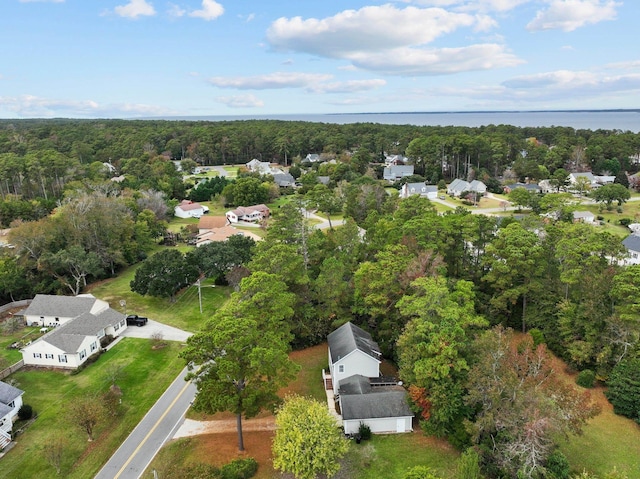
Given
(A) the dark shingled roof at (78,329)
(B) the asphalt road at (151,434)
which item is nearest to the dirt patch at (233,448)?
(B) the asphalt road at (151,434)

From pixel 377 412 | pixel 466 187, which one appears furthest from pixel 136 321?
pixel 466 187

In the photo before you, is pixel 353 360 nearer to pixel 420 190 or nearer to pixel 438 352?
pixel 438 352

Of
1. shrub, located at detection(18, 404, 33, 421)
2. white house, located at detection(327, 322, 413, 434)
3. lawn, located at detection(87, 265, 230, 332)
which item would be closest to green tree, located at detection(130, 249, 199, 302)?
lawn, located at detection(87, 265, 230, 332)

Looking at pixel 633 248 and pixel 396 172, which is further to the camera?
pixel 396 172

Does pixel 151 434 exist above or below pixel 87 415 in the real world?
below

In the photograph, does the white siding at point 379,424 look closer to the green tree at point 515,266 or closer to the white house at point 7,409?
the green tree at point 515,266

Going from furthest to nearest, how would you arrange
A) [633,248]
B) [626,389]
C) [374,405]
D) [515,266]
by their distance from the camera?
[633,248], [515,266], [626,389], [374,405]

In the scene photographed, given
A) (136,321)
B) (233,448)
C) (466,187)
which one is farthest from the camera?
(466,187)

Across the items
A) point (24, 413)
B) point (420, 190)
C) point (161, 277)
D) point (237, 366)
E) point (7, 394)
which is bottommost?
point (24, 413)

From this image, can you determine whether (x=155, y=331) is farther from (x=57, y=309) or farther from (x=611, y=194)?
(x=611, y=194)
